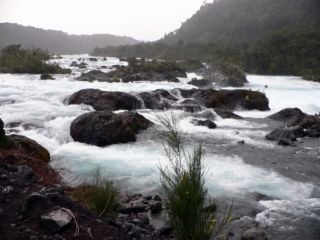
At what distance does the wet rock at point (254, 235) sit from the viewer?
6.06 metres

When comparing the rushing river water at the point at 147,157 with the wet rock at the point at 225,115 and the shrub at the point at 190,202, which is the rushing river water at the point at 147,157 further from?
the shrub at the point at 190,202

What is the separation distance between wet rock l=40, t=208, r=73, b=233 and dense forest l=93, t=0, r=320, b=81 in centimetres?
3829

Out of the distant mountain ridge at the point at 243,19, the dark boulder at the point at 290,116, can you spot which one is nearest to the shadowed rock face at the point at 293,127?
the dark boulder at the point at 290,116

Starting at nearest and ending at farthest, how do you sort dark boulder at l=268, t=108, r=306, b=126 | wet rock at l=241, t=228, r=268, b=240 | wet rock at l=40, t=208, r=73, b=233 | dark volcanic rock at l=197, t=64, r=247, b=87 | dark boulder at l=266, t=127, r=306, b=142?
wet rock at l=40, t=208, r=73, b=233
wet rock at l=241, t=228, r=268, b=240
dark boulder at l=266, t=127, r=306, b=142
dark boulder at l=268, t=108, r=306, b=126
dark volcanic rock at l=197, t=64, r=247, b=87

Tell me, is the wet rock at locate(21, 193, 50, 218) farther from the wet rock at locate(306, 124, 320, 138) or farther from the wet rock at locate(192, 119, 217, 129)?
the wet rock at locate(306, 124, 320, 138)

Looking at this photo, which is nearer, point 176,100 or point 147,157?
point 147,157

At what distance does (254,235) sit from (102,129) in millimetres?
6871

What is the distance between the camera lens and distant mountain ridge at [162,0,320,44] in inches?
3076

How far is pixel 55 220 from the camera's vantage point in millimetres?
4910

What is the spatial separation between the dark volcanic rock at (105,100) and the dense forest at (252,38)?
27.3 m

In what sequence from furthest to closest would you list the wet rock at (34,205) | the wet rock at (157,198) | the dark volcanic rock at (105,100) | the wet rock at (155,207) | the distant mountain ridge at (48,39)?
the distant mountain ridge at (48,39) → the dark volcanic rock at (105,100) → the wet rock at (157,198) → the wet rock at (155,207) → the wet rock at (34,205)

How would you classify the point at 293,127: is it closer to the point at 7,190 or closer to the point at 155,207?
the point at 155,207

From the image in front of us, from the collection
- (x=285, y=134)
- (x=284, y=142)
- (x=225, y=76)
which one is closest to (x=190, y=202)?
(x=284, y=142)

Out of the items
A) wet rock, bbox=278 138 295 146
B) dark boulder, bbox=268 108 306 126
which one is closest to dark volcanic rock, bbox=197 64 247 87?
dark boulder, bbox=268 108 306 126
